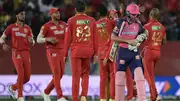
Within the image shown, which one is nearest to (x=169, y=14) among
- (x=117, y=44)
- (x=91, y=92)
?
(x=91, y=92)

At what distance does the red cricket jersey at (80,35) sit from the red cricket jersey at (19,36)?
9.56 ft

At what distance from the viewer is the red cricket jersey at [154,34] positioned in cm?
1761

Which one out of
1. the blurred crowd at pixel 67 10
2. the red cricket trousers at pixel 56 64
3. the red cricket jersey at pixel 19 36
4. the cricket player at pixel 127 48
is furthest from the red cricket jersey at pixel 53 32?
the blurred crowd at pixel 67 10

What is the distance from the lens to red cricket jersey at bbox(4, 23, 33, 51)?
17.8 metres

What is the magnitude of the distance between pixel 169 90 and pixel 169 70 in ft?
3.07

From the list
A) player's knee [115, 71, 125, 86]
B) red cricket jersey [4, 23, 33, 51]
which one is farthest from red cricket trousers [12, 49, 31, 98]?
player's knee [115, 71, 125, 86]

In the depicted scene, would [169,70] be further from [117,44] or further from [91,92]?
[117,44]

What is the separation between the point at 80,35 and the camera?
15.2m

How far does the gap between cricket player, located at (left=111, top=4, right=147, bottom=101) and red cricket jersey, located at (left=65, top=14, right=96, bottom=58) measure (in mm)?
1283

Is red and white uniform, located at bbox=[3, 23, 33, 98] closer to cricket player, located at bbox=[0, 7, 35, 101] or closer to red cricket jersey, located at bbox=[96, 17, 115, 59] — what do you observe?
cricket player, located at bbox=[0, 7, 35, 101]

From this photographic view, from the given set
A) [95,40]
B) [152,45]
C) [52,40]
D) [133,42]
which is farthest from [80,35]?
[152,45]

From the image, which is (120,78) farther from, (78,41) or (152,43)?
(152,43)

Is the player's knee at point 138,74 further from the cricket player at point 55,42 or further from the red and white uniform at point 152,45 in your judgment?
the cricket player at point 55,42

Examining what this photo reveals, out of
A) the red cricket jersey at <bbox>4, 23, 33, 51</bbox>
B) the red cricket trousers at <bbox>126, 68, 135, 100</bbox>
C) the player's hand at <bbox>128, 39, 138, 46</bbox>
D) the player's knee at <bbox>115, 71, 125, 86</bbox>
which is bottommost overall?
the red cricket trousers at <bbox>126, 68, 135, 100</bbox>
